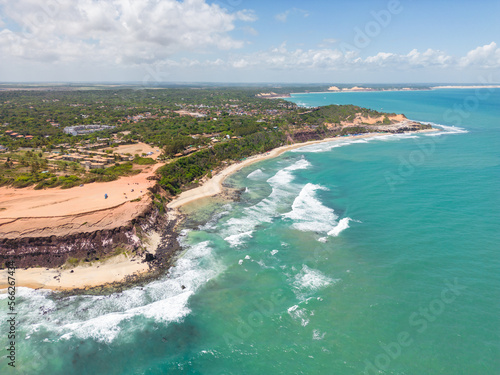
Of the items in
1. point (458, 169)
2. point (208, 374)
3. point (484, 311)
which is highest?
point (458, 169)

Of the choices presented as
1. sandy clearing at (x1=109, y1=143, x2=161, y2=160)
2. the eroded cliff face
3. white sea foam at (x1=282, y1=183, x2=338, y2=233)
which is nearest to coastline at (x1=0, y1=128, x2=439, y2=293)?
the eroded cliff face

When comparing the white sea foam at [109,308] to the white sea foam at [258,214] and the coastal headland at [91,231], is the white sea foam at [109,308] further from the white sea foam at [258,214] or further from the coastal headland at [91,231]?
the white sea foam at [258,214]

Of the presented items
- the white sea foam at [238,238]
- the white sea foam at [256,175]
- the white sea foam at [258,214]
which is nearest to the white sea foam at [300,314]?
the white sea foam at [258,214]

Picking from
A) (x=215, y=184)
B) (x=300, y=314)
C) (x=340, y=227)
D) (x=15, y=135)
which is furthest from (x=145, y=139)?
(x=300, y=314)

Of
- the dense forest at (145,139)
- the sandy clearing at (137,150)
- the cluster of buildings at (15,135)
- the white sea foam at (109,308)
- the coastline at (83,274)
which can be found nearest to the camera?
the white sea foam at (109,308)

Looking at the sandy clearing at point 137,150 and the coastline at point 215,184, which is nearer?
the coastline at point 215,184

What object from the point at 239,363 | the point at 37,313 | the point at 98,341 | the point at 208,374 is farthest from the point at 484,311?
the point at 37,313

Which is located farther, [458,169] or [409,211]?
[458,169]

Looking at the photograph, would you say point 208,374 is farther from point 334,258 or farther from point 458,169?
point 458,169
